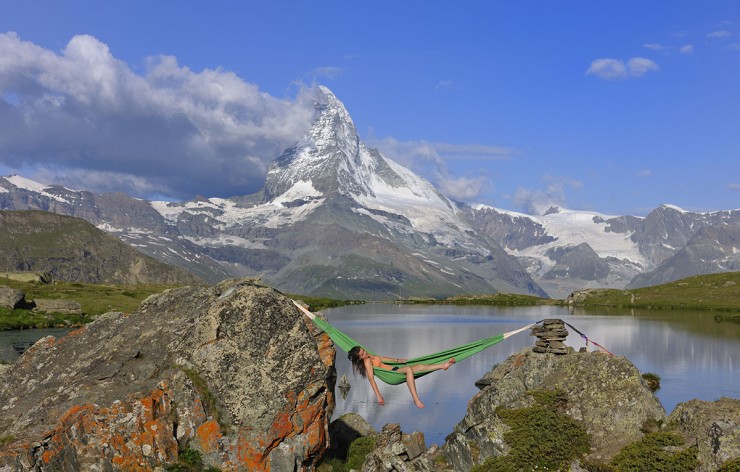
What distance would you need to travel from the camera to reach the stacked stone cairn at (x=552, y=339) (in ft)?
97.2

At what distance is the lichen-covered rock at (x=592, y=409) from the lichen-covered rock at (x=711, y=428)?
1.14 meters

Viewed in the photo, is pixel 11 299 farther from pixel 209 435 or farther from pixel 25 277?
pixel 209 435

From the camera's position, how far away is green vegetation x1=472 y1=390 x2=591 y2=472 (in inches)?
881

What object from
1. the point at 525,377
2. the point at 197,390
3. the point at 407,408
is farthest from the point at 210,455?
the point at 407,408

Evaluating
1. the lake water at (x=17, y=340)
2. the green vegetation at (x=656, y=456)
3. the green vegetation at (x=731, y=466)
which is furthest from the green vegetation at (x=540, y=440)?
the lake water at (x=17, y=340)

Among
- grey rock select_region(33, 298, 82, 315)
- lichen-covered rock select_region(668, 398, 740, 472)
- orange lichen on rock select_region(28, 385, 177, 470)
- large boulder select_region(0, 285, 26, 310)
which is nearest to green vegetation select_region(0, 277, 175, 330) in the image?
grey rock select_region(33, 298, 82, 315)

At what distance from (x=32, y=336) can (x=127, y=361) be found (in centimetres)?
8170

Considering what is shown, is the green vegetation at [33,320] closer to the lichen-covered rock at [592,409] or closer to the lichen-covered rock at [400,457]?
the lichen-covered rock at [400,457]

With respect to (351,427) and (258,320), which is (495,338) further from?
(258,320)

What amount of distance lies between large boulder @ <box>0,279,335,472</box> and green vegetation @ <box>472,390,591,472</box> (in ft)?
19.4

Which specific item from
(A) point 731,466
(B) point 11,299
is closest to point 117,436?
(A) point 731,466

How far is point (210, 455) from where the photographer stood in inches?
774

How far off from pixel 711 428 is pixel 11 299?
124 metres

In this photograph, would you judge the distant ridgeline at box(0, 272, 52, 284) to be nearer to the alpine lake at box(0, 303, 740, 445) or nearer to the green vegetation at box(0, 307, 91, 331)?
the green vegetation at box(0, 307, 91, 331)
